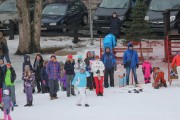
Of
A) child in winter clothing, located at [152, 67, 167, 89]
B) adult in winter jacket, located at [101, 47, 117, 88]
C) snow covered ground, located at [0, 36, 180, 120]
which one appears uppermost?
adult in winter jacket, located at [101, 47, 117, 88]

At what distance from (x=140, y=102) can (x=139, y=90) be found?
1.53 meters

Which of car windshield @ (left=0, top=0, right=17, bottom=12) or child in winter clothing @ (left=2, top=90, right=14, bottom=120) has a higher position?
car windshield @ (left=0, top=0, right=17, bottom=12)

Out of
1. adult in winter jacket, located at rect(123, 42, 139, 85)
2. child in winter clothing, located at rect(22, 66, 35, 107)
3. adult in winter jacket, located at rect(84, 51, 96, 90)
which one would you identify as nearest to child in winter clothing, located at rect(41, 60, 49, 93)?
adult in winter jacket, located at rect(84, 51, 96, 90)

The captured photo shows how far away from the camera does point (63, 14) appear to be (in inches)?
1172

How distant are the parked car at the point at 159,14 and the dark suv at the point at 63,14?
4785mm

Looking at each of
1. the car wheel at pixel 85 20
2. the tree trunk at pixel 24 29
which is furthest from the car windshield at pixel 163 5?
the tree trunk at pixel 24 29

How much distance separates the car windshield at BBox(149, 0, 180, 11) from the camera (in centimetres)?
2720

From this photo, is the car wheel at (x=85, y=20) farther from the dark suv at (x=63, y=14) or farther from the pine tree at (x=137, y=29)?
the pine tree at (x=137, y=29)

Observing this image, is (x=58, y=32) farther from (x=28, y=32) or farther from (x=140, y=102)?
(x=140, y=102)

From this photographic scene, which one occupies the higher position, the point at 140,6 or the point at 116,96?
the point at 140,6

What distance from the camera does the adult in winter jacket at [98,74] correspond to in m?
17.2

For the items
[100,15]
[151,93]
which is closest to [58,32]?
[100,15]

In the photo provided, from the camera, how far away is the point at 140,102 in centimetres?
1616

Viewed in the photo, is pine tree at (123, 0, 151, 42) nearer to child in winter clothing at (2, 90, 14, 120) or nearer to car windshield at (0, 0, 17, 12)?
car windshield at (0, 0, 17, 12)
